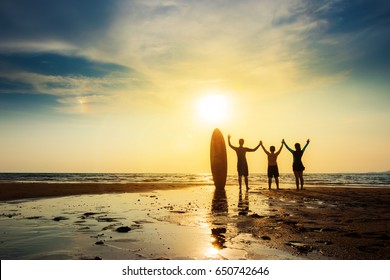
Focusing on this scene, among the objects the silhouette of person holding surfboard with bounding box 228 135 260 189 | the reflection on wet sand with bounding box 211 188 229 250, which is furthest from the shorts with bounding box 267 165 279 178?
the reflection on wet sand with bounding box 211 188 229 250

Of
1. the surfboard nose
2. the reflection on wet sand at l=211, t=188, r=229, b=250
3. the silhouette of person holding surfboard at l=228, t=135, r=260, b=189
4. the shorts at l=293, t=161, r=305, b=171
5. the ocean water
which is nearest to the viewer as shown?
the reflection on wet sand at l=211, t=188, r=229, b=250

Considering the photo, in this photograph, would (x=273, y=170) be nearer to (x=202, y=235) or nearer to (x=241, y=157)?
(x=241, y=157)

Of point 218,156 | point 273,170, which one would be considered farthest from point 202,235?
point 218,156

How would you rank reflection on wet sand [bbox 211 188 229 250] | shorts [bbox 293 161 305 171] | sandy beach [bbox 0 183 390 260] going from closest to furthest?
sandy beach [bbox 0 183 390 260] < reflection on wet sand [bbox 211 188 229 250] < shorts [bbox 293 161 305 171]

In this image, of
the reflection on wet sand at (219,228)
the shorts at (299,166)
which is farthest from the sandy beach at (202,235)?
the shorts at (299,166)

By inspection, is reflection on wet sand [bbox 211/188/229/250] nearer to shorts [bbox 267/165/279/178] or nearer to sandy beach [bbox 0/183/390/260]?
sandy beach [bbox 0/183/390/260]

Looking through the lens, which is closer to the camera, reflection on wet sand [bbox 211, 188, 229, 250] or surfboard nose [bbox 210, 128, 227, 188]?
reflection on wet sand [bbox 211, 188, 229, 250]

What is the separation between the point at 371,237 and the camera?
5.63 metres

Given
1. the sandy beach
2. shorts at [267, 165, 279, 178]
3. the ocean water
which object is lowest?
the ocean water

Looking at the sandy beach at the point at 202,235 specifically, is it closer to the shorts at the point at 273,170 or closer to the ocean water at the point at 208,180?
the shorts at the point at 273,170

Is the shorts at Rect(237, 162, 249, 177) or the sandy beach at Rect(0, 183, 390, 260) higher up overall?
the shorts at Rect(237, 162, 249, 177)

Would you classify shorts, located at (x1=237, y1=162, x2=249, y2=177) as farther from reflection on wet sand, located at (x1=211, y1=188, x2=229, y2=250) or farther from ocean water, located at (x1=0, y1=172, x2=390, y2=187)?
ocean water, located at (x1=0, y1=172, x2=390, y2=187)

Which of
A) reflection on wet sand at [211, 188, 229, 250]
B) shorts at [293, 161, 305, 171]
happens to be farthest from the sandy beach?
shorts at [293, 161, 305, 171]
